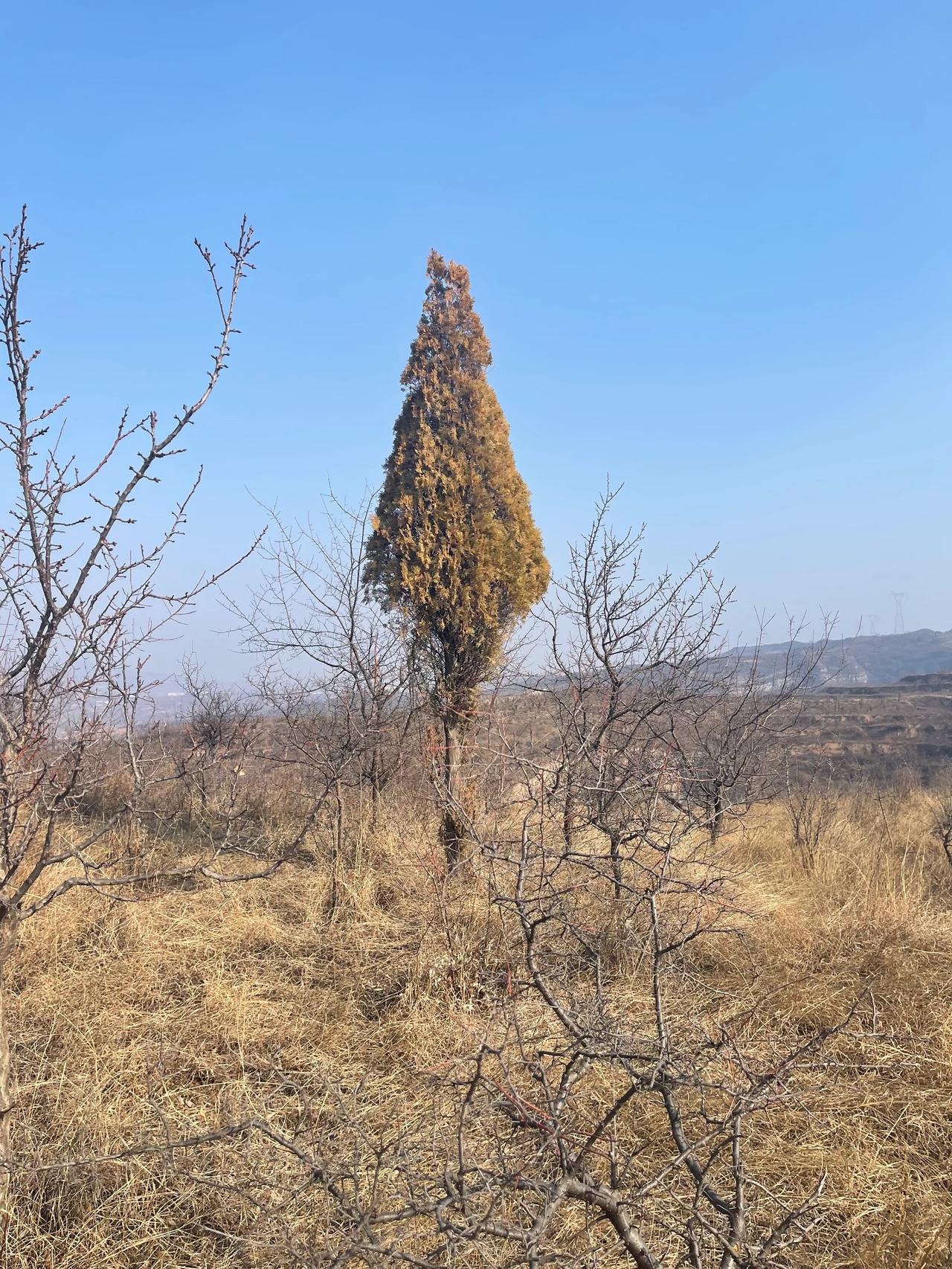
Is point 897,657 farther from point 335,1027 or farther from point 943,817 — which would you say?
point 335,1027

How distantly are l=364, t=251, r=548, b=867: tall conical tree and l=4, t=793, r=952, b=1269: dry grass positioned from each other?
6.12ft

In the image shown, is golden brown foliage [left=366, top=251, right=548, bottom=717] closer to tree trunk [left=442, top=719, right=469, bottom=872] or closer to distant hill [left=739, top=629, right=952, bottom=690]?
tree trunk [left=442, top=719, right=469, bottom=872]

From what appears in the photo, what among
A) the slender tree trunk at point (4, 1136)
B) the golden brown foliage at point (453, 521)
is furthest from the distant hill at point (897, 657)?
the slender tree trunk at point (4, 1136)

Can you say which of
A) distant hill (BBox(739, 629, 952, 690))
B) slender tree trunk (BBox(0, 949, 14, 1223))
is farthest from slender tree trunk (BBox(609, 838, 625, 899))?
distant hill (BBox(739, 629, 952, 690))

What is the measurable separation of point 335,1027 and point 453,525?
4.22 meters

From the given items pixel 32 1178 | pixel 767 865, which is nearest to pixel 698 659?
pixel 767 865

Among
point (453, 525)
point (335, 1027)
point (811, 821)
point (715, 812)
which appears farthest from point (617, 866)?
point (811, 821)

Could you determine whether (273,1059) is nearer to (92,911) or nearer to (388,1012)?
(388,1012)

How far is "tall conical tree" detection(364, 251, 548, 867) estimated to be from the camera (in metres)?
6.65

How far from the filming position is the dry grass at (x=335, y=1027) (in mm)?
2475

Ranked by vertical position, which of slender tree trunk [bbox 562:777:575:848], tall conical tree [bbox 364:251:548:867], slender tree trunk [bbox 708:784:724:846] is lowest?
slender tree trunk [bbox 708:784:724:846]

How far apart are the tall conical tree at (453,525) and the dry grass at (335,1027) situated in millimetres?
1866

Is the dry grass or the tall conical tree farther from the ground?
the tall conical tree

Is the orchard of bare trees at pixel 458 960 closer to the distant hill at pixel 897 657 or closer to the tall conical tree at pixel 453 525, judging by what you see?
the tall conical tree at pixel 453 525
